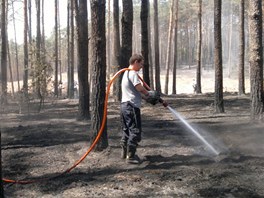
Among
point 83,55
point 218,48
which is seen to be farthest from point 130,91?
point 218,48

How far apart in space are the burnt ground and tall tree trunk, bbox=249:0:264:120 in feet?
1.78

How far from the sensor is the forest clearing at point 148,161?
5012 millimetres

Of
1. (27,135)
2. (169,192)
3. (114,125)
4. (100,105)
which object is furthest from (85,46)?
(169,192)

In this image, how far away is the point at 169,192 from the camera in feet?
15.8

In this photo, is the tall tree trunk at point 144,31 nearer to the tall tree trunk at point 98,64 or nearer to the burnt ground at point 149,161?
the burnt ground at point 149,161

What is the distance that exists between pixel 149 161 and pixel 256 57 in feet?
16.1

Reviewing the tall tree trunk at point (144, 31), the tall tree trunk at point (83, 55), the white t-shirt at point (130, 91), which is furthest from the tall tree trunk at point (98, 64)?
the tall tree trunk at point (144, 31)

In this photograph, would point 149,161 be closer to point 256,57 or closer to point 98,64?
point 98,64

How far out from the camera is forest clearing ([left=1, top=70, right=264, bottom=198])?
16.4 ft

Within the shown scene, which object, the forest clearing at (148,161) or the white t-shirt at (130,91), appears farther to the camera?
the white t-shirt at (130,91)

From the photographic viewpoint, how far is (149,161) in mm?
6414

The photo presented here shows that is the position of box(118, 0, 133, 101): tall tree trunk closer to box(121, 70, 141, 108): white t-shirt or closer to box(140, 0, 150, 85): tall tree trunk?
box(140, 0, 150, 85): tall tree trunk

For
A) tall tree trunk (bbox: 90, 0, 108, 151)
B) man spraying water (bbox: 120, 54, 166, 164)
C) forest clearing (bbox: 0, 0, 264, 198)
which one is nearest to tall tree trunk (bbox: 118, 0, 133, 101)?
forest clearing (bbox: 0, 0, 264, 198)

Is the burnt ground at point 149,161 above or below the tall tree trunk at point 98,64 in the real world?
below
